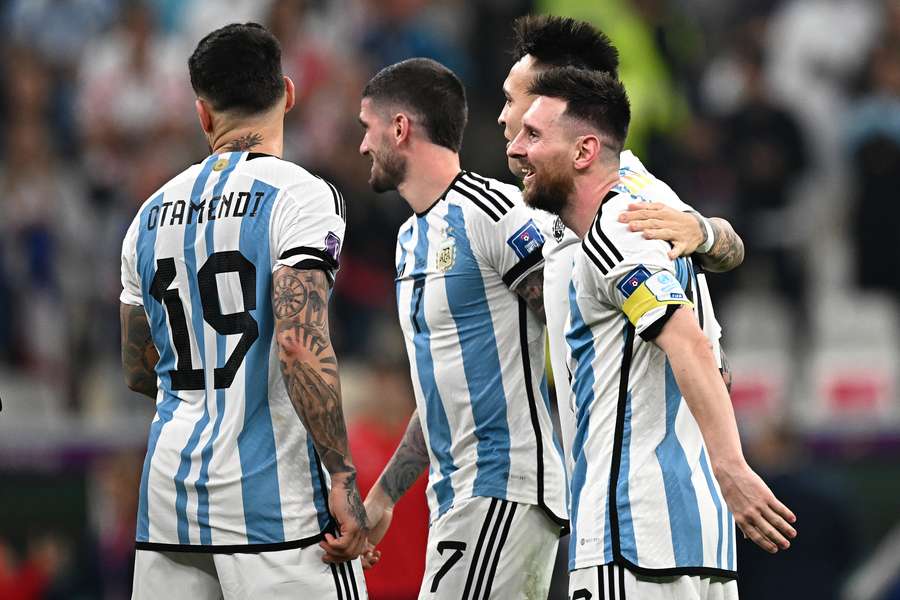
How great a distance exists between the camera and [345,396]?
11.3 m

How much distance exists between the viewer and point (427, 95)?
232 inches

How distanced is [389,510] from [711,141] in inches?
263

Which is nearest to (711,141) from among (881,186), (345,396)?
(881,186)

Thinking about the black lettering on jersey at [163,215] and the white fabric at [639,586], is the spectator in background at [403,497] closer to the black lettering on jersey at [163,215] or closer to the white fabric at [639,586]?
the black lettering on jersey at [163,215]

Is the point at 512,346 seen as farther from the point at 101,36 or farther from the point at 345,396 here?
the point at 101,36

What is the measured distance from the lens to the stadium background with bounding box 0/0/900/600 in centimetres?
1104

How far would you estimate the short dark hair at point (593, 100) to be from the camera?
15.9 feet

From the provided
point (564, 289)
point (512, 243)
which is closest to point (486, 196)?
point (512, 243)

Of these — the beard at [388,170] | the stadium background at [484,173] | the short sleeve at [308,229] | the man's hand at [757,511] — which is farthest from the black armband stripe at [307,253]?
the stadium background at [484,173]


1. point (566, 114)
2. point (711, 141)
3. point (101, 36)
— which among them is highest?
point (101, 36)

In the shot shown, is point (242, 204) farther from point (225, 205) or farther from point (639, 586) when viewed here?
point (639, 586)

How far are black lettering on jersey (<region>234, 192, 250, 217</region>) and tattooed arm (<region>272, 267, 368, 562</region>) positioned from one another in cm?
25

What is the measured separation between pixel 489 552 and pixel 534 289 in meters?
0.98

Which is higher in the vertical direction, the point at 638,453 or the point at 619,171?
the point at 619,171
